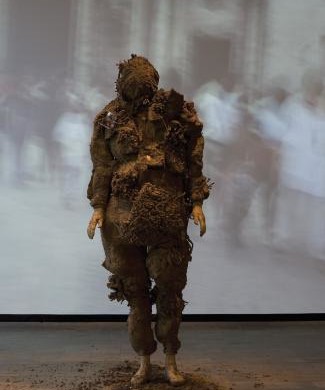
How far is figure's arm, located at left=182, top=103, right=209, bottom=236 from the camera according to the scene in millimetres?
2695

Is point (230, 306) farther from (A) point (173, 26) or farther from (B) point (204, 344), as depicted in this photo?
(A) point (173, 26)

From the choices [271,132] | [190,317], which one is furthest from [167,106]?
[190,317]

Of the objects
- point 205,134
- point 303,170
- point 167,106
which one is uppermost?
point 205,134

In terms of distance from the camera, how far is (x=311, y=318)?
14.9 feet

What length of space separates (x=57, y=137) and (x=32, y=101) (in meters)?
0.32

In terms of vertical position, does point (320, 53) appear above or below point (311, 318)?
above

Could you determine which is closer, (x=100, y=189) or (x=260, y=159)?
(x=100, y=189)

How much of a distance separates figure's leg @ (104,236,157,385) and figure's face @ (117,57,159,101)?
72cm

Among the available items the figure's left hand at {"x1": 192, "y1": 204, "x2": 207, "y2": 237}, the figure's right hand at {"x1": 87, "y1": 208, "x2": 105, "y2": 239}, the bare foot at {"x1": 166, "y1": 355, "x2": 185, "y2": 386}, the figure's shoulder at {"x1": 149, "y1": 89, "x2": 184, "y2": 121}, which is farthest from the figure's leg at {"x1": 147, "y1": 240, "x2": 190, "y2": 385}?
the figure's shoulder at {"x1": 149, "y1": 89, "x2": 184, "y2": 121}

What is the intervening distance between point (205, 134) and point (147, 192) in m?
1.81

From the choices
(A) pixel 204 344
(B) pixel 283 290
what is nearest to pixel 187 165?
(A) pixel 204 344

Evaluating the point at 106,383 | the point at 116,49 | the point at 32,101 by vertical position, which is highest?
the point at 116,49

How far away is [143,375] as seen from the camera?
9.07ft

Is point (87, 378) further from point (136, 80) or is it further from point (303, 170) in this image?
point (303, 170)
